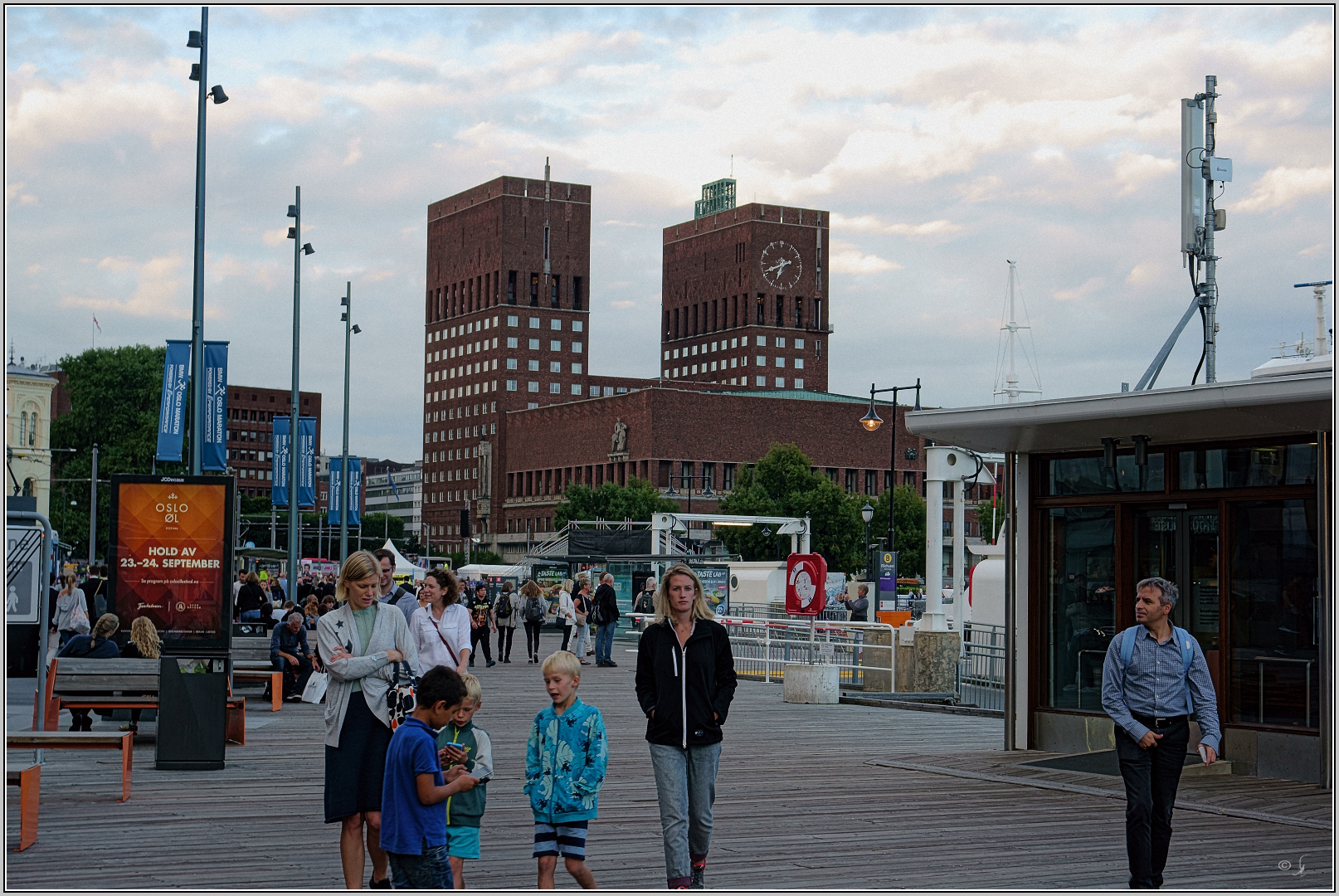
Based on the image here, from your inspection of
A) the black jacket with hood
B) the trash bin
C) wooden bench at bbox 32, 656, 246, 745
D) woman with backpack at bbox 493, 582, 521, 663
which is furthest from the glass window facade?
woman with backpack at bbox 493, 582, 521, 663

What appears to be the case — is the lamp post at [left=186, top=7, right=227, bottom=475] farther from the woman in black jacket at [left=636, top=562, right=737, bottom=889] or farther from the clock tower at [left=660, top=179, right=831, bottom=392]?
the clock tower at [left=660, top=179, right=831, bottom=392]

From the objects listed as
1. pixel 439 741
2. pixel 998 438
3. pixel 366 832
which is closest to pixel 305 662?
pixel 998 438

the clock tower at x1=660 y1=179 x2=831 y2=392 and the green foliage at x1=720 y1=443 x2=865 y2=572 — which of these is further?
the clock tower at x1=660 y1=179 x2=831 y2=392

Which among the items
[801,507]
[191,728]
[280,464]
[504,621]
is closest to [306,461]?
[280,464]

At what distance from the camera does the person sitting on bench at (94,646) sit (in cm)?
1589

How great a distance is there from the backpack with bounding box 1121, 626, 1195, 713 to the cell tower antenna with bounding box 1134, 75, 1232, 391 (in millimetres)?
7403

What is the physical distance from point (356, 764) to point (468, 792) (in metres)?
1.27

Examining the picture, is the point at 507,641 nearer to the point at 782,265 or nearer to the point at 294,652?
the point at 294,652

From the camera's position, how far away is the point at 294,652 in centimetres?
2116

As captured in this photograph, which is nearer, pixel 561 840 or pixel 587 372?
pixel 561 840

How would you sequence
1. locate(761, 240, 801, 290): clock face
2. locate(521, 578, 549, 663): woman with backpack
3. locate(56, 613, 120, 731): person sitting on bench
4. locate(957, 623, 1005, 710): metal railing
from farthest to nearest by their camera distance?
locate(761, 240, 801, 290): clock face, locate(521, 578, 549, 663): woman with backpack, locate(957, 623, 1005, 710): metal railing, locate(56, 613, 120, 731): person sitting on bench

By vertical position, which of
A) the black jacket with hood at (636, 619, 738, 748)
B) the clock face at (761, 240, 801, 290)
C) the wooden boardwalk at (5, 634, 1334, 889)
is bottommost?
the wooden boardwalk at (5, 634, 1334, 889)

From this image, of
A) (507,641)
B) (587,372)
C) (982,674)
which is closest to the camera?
(982,674)

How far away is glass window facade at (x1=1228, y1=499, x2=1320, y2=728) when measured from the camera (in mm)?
12984
